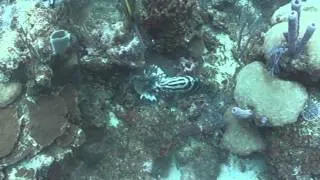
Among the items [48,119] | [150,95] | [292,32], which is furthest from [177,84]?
[48,119]

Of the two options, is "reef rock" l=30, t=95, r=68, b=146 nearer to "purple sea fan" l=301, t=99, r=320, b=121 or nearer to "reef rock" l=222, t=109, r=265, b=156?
"reef rock" l=222, t=109, r=265, b=156

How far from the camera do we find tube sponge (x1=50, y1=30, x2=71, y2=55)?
453 centimetres

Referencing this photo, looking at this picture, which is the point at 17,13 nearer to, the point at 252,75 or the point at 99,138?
the point at 99,138

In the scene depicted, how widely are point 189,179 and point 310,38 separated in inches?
91.2

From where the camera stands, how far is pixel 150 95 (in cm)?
521

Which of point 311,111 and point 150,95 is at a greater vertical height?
point 311,111

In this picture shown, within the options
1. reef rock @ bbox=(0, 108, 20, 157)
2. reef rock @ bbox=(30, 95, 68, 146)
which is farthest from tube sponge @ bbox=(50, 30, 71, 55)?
reef rock @ bbox=(0, 108, 20, 157)

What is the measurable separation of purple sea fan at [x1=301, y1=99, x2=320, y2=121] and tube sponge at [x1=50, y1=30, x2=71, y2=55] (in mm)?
2874

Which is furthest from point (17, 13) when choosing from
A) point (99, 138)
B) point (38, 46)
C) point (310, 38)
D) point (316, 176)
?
point (316, 176)

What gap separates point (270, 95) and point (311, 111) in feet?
1.76

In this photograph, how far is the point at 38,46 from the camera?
188 inches

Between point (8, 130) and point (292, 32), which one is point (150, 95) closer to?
point (8, 130)

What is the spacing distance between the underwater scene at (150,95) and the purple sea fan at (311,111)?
1 centimetres

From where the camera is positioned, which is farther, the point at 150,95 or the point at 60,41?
the point at 150,95
